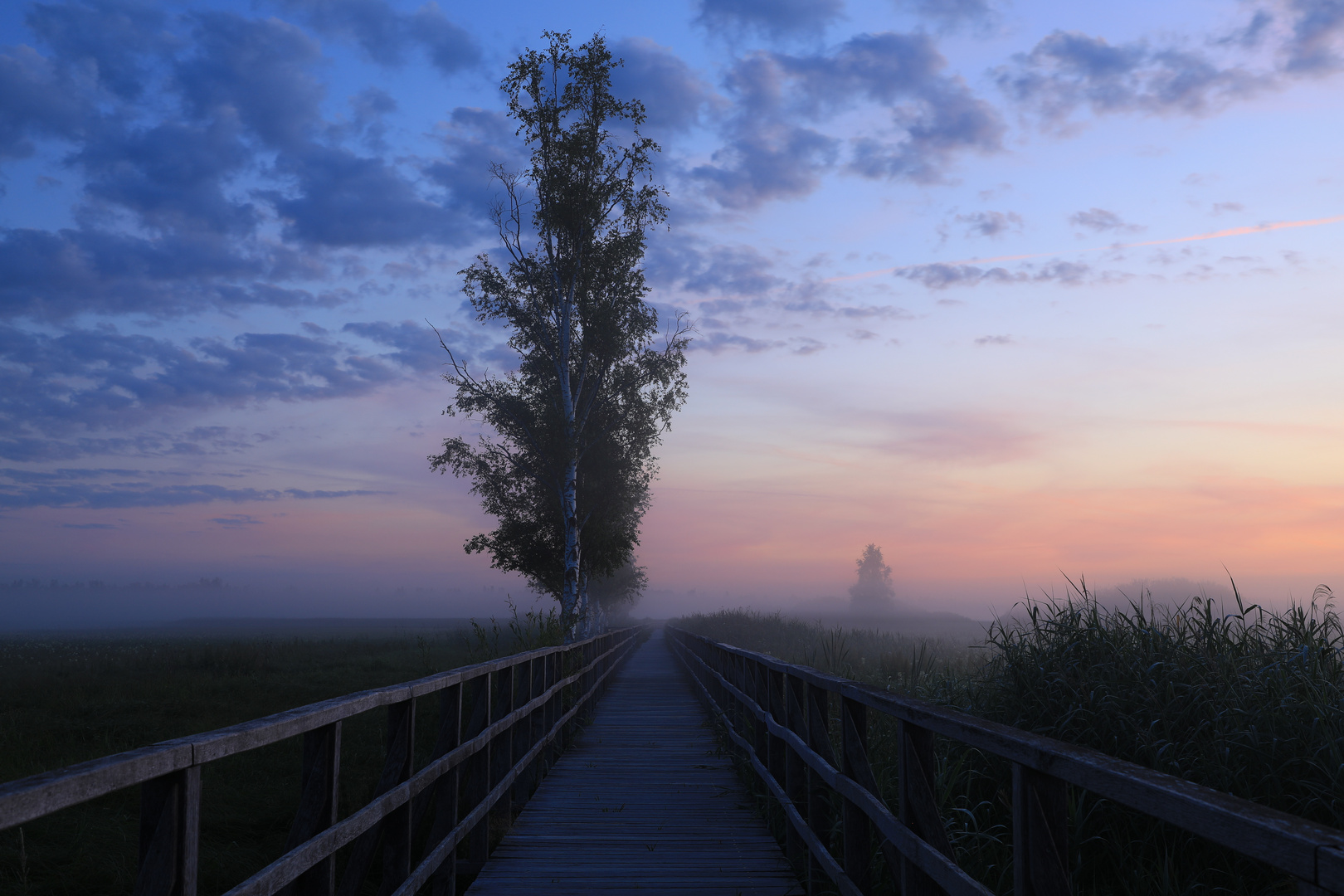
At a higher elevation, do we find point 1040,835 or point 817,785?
point 1040,835

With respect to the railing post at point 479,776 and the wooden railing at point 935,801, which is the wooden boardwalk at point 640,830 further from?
the wooden railing at point 935,801

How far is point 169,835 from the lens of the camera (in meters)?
2.14

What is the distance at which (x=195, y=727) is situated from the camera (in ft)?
43.2

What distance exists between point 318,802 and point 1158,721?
16.1ft

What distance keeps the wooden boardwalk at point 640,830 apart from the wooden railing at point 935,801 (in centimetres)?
43

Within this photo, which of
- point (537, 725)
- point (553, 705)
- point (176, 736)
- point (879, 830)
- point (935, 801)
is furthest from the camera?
point (176, 736)

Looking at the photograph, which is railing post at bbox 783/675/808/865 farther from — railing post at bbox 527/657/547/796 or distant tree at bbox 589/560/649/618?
Answer: distant tree at bbox 589/560/649/618

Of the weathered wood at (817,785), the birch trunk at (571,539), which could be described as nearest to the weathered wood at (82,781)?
the weathered wood at (817,785)

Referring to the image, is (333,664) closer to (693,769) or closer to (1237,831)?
(693,769)

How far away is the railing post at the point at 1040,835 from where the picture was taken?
2260 millimetres

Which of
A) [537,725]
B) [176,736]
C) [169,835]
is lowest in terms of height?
[176,736]

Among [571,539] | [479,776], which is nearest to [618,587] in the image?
[571,539]

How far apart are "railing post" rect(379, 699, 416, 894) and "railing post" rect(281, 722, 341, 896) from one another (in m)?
0.80

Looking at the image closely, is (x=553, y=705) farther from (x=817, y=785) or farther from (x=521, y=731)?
(x=817, y=785)
